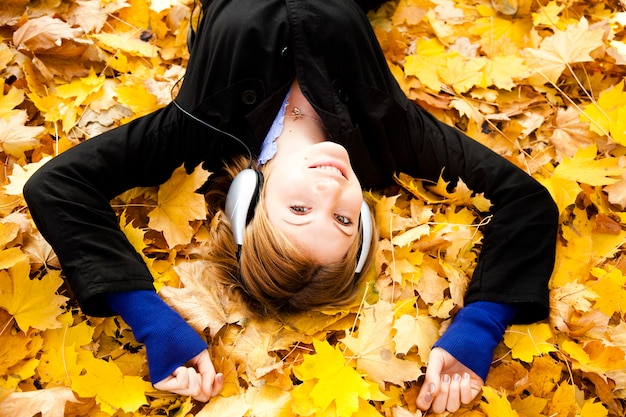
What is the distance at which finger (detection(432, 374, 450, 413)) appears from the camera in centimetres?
205

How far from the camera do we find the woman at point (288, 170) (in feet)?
6.72

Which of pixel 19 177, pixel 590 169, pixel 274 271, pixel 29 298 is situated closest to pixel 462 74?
pixel 590 169

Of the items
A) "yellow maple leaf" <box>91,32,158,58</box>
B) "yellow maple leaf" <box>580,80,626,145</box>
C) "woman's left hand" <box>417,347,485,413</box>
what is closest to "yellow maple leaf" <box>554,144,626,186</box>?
"yellow maple leaf" <box>580,80,626,145</box>

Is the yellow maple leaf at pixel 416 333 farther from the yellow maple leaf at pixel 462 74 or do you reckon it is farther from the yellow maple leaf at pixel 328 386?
the yellow maple leaf at pixel 462 74

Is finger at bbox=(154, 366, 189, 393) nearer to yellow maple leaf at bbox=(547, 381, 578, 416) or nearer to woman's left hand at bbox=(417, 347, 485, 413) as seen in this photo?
woman's left hand at bbox=(417, 347, 485, 413)

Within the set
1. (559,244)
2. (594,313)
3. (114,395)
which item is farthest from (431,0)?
(114,395)

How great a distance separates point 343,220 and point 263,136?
516mm

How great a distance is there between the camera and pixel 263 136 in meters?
2.35

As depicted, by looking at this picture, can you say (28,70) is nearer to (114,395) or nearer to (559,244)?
(114,395)

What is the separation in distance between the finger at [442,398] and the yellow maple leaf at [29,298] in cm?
136

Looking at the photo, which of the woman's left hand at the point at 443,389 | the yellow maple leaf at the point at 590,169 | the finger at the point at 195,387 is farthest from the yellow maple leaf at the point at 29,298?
the yellow maple leaf at the point at 590,169

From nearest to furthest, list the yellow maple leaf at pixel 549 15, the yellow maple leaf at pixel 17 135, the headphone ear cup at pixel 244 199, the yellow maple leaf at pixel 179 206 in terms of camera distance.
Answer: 1. the headphone ear cup at pixel 244 199
2. the yellow maple leaf at pixel 179 206
3. the yellow maple leaf at pixel 17 135
4. the yellow maple leaf at pixel 549 15

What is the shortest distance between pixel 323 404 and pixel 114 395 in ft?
2.29

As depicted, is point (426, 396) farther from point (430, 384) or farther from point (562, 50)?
point (562, 50)
